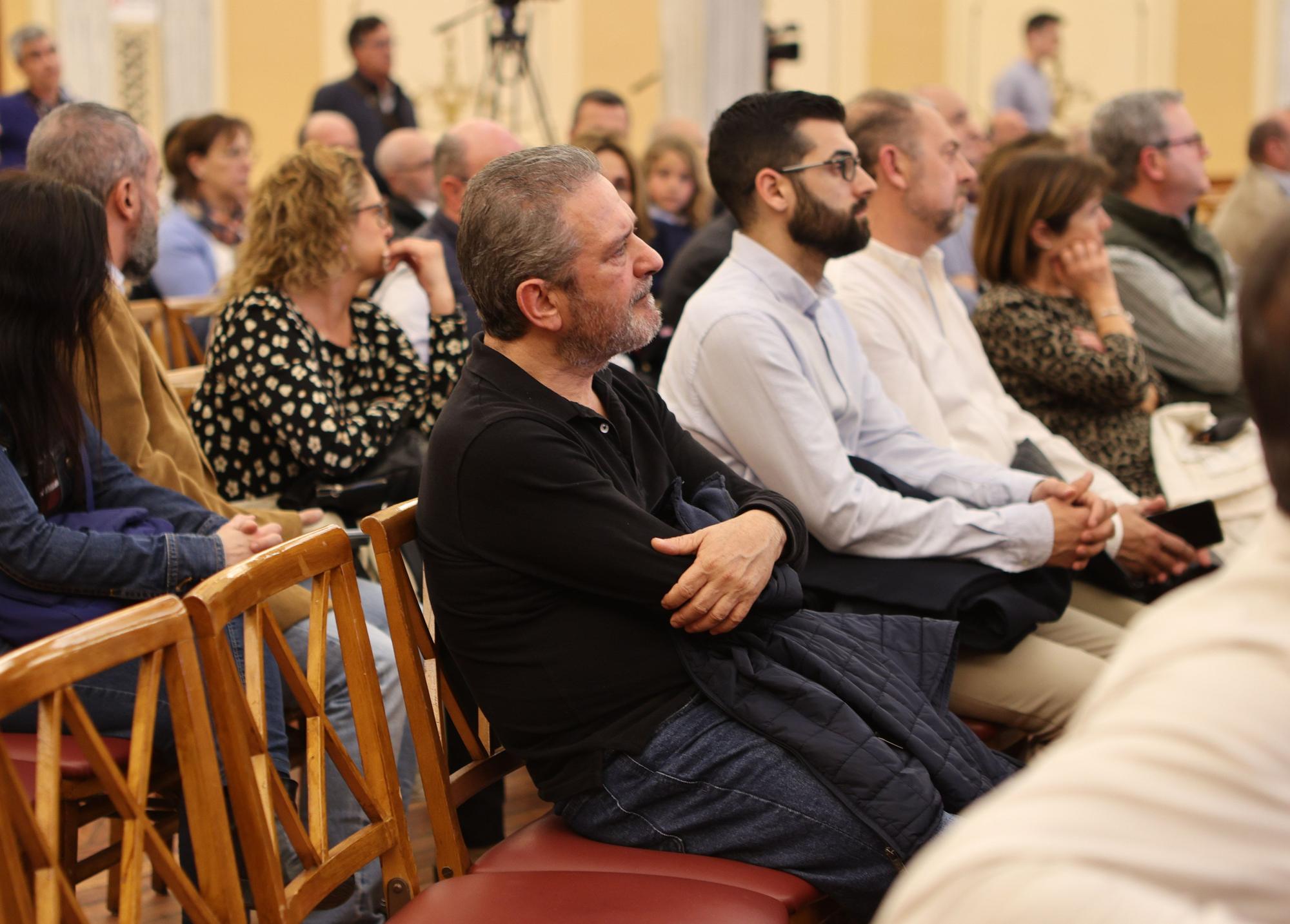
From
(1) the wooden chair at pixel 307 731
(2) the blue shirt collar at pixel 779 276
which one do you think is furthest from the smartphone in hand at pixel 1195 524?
(1) the wooden chair at pixel 307 731

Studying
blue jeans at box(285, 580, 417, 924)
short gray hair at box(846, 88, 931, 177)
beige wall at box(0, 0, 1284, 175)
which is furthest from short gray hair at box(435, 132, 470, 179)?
beige wall at box(0, 0, 1284, 175)

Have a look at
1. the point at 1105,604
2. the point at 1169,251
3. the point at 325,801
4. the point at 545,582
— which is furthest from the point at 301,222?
the point at 1169,251

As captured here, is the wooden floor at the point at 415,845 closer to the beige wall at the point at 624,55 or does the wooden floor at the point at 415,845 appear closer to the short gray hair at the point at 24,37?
the short gray hair at the point at 24,37

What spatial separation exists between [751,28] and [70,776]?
18.1 feet

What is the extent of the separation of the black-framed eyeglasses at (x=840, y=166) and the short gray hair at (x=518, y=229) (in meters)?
0.81

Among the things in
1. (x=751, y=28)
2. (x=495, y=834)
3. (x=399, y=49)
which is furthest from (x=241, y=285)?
(x=399, y=49)

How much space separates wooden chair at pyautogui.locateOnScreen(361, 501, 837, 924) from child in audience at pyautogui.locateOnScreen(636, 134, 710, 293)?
383 cm

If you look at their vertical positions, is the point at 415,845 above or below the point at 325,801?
below

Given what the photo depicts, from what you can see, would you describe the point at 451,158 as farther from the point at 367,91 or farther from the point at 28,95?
the point at 28,95

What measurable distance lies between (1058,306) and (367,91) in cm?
434

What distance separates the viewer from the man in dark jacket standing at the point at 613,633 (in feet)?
5.06

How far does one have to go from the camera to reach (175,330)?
358 centimetres

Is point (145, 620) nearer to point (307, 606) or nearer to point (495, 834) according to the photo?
point (307, 606)

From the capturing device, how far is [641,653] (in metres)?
1.58
